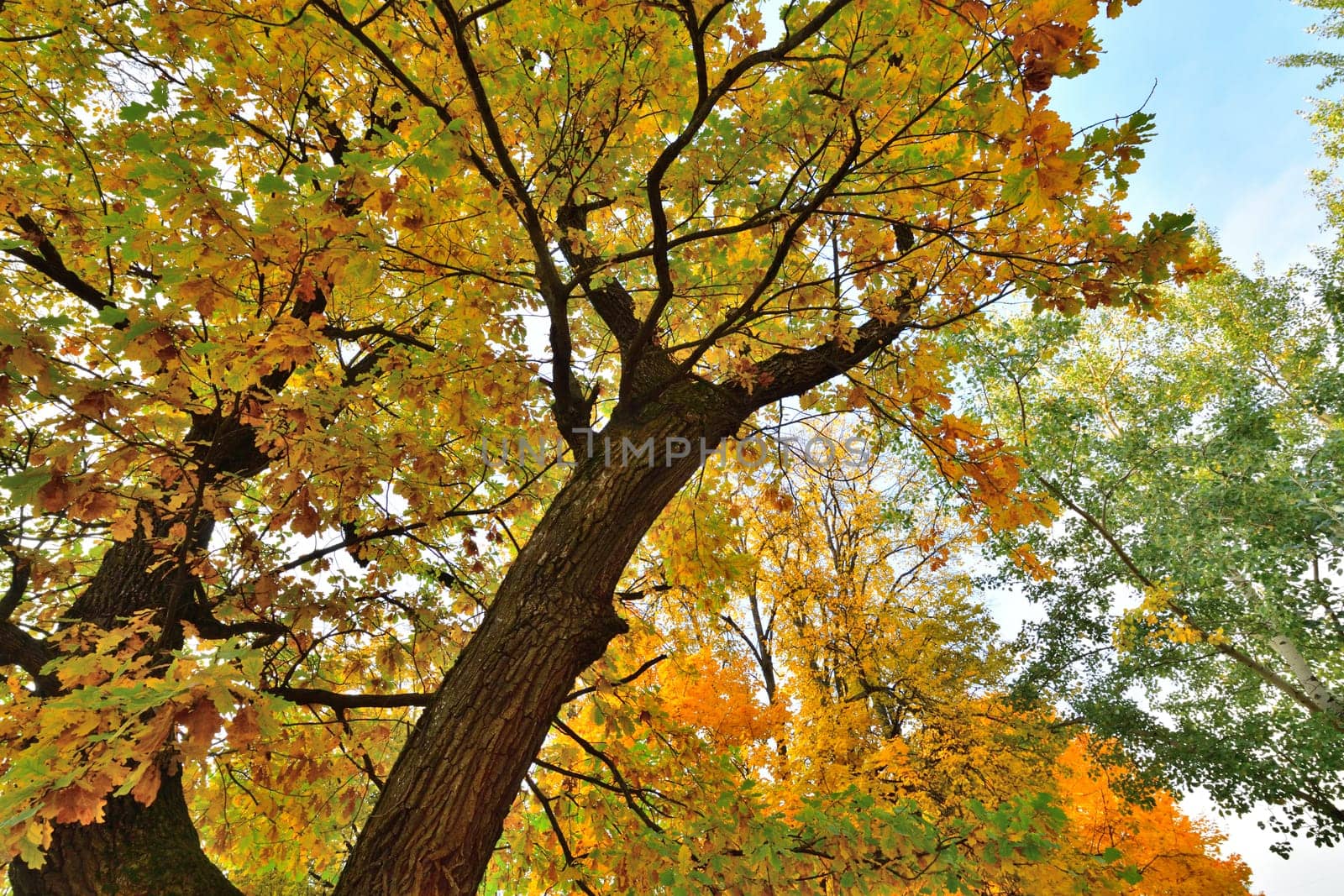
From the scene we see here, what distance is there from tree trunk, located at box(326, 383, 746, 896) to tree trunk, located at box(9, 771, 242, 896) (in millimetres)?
722

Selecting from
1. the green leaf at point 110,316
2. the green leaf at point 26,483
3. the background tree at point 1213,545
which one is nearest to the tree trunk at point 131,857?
the green leaf at point 26,483

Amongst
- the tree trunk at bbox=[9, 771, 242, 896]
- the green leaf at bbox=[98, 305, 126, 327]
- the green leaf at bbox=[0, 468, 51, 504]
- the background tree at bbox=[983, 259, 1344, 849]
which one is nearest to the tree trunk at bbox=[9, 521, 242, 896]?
the tree trunk at bbox=[9, 771, 242, 896]

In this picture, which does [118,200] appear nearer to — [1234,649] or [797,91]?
[797,91]

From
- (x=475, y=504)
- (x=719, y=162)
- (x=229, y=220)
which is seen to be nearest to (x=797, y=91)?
(x=719, y=162)

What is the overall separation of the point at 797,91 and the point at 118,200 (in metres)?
3.28

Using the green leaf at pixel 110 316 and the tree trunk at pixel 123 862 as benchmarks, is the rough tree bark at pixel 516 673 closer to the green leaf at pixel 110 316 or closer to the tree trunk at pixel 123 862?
the tree trunk at pixel 123 862

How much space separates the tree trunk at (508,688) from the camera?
1.58 m

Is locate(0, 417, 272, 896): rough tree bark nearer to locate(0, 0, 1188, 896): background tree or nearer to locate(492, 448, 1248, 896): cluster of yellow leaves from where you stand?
locate(0, 0, 1188, 896): background tree

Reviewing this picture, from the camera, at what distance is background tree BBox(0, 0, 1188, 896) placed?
1459mm

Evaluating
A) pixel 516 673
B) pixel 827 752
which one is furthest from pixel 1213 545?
pixel 516 673

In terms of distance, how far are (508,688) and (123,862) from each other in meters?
1.32

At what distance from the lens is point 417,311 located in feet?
11.9

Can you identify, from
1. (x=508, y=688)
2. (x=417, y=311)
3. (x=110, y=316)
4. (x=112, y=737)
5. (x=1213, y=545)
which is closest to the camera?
(x=112, y=737)

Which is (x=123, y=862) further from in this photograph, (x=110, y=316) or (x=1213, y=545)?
(x=1213, y=545)
